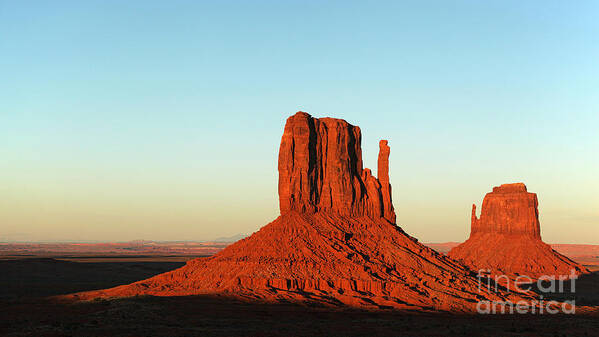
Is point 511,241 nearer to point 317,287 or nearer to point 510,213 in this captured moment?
point 510,213

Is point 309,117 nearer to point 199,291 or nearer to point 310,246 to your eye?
point 310,246

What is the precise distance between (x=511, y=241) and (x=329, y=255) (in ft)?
277

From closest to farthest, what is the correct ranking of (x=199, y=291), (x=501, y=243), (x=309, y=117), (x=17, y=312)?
(x=17, y=312), (x=199, y=291), (x=309, y=117), (x=501, y=243)

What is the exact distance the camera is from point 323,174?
87750 millimetres

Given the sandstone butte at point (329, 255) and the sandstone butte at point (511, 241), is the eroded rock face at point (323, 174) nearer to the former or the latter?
the sandstone butte at point (329, 255)

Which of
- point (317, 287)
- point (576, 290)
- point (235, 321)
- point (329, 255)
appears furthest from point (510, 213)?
point (235, 321)

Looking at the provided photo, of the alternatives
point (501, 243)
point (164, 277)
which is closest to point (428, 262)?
point (164, 277)

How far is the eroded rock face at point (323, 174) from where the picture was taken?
280 feet

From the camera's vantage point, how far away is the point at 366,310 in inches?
2608

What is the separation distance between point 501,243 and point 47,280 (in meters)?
99.9

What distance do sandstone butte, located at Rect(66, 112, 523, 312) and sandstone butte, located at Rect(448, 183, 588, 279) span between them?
47.7 m

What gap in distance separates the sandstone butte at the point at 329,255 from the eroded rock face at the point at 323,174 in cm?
14

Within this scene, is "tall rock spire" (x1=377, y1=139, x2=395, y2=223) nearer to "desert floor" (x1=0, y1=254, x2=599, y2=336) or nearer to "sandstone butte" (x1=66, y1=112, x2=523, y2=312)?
"sandstone butte" (x1=66, y1=112, x2=523, y2=312)

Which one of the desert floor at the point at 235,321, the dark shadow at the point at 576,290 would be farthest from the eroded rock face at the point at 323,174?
the dark shadow at the point at 576,290
